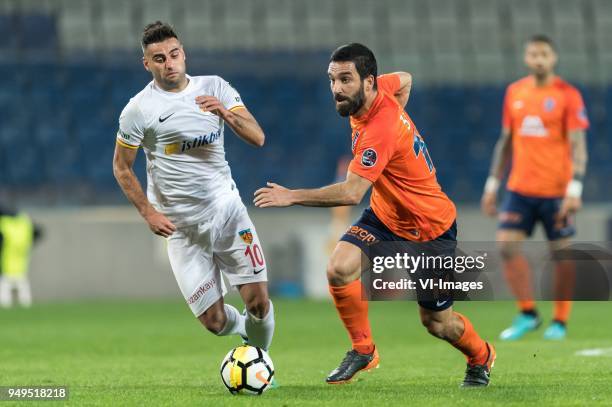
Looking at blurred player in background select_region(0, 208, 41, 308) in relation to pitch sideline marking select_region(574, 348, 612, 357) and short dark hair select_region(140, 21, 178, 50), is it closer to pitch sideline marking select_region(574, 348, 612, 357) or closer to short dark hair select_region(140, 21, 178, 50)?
pitch sideline marking select_region(574, 348, 612, 357)

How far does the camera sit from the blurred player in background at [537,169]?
9.89 metres

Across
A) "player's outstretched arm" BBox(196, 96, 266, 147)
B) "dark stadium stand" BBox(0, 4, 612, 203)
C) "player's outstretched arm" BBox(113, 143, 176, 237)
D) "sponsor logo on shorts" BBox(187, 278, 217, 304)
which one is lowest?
"dark stadium stand" BBox(0, 4, 612, 203)

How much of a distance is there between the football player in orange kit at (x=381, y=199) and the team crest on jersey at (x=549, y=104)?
3742 mm

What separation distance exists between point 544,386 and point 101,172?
12927 millimetres

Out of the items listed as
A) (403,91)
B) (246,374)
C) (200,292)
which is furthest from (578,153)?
(246,374)

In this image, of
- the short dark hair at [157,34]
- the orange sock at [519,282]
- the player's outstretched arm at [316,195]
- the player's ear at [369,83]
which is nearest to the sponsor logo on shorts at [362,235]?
the player's outstretched arm at [316,195]

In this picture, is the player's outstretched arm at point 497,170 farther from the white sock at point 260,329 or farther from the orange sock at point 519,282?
the white sock at point 260,329

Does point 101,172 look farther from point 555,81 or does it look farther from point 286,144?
point 555,81

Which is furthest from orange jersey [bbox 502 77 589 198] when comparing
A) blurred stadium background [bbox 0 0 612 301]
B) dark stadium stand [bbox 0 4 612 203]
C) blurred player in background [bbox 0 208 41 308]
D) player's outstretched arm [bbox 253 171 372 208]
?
dark stadium stand [bbox 0 4 612 203]

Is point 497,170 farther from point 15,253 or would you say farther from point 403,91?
point 15,253

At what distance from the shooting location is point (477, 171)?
757 inches

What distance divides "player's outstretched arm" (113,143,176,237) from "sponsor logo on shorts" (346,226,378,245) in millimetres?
947

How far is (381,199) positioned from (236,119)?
87 cm

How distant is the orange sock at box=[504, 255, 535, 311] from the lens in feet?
33.2
